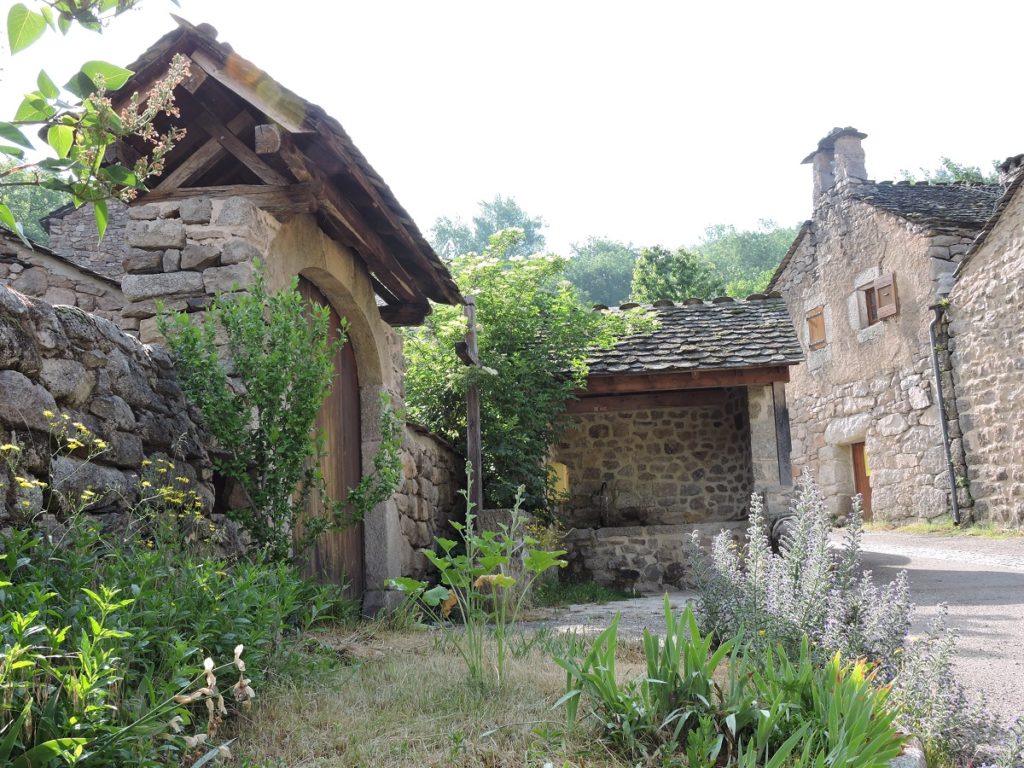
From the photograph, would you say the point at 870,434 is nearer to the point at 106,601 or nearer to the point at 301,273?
the point at 301,273

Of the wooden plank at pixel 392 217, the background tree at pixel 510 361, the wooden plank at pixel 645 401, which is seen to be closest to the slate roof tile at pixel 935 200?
the wooden plank at pixel 645 401

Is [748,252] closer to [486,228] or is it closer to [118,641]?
[486,228]

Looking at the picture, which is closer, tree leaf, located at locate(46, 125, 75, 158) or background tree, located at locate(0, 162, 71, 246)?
tree leaf, located at locate(46, 125, 75, 158)

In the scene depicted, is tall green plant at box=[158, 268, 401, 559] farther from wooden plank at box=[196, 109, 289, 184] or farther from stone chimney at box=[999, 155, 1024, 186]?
stone chimney at box=[999, 155, 1024, 186]

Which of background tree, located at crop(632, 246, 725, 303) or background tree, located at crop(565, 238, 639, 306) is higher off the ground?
background tree, located at crop(565, 238, 639, 306)

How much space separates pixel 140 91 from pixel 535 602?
15.8 feet

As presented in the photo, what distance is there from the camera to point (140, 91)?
16.9 feet

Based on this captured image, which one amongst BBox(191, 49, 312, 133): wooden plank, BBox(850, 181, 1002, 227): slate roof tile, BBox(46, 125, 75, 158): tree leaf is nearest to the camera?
BBox(46, 125, 75, 158): tree leaf

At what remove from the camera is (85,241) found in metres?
10.7

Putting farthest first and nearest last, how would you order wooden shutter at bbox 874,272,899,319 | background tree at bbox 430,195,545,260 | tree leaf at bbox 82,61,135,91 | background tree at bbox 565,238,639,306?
1. background tree at bbox 430,195,545,260
2. background tree at bbox 565,238,639,306
3. wooden shutter at bbox 874,272,899,319
4. tree leaf at bbox 82,61,135,91

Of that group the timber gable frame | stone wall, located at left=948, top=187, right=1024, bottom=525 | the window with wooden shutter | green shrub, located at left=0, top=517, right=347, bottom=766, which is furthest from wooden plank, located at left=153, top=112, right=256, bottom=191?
the window with wooden shutter

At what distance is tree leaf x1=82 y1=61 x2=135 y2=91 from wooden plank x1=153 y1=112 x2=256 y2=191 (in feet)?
10.8

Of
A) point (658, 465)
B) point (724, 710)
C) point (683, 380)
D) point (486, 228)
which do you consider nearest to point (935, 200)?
point (658, 465)

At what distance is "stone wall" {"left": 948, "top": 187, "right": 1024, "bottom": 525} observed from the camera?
11859mm
